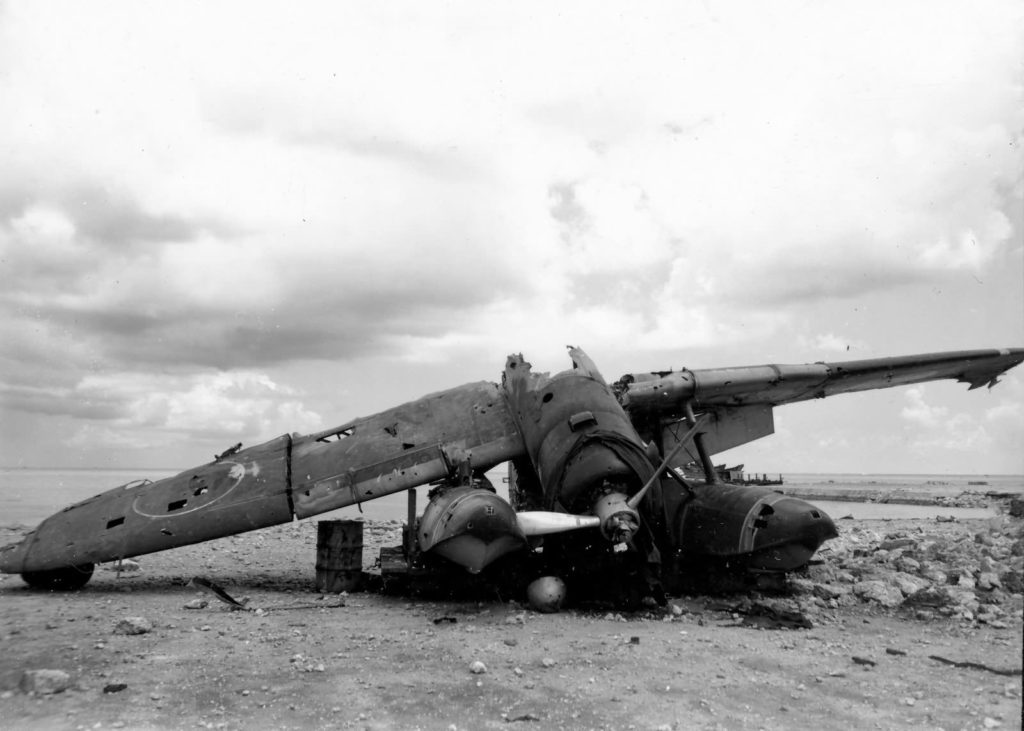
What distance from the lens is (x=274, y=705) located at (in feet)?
20.5

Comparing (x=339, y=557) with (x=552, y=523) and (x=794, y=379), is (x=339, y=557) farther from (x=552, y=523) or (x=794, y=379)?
(x=794, y=379)

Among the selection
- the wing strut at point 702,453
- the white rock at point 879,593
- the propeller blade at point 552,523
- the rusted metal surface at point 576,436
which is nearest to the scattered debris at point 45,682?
the propeller blade at point 552,523

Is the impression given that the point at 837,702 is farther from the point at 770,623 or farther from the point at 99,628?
the point at 99,628

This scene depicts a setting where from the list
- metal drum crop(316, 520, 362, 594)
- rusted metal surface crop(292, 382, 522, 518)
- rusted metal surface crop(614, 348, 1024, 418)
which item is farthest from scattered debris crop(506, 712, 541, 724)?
rusted metal surface crop(614, 348, 1024, 418)

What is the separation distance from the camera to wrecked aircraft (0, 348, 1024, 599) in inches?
411

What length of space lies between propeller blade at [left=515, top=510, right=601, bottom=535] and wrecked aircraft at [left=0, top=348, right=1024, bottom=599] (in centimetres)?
2

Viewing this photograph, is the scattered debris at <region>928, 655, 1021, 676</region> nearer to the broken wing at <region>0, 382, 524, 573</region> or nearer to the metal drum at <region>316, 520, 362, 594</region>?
the broken wing at <region>0, 382, 524, 573</region>

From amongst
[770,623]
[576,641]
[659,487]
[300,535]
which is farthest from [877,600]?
[300,535]

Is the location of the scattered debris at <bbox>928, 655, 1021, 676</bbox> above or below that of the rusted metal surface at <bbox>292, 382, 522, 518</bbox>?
below

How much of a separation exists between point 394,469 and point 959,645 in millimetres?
8073

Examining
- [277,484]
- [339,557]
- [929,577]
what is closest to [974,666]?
[929,577]

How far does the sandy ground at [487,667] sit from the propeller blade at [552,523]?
114 cm

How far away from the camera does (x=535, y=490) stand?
13.4 m

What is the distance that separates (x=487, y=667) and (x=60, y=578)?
857 centimetres
